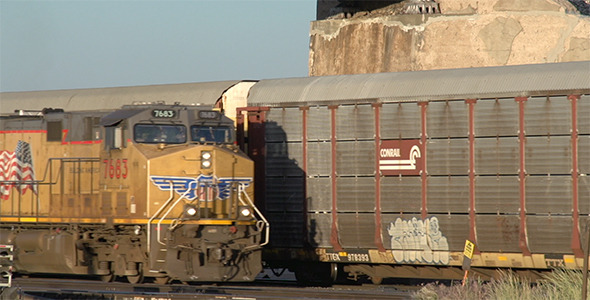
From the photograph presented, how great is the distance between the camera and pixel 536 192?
1719 centimetres

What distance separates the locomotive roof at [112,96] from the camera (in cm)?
2161

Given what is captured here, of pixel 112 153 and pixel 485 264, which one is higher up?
pixel 112 153

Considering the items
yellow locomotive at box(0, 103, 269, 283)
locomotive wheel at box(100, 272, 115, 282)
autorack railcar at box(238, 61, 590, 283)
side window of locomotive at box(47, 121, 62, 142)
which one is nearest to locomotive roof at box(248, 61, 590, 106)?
autorack railcar at box(238, 61, 590, 283)

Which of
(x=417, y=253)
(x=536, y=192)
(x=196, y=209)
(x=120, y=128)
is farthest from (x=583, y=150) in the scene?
(x=120, y=128)

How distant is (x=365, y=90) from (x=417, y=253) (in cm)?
347

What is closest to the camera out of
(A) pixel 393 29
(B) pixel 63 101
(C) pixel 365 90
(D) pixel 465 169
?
(D) pixel 465 169

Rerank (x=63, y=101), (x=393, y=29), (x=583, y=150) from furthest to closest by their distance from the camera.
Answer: (x=393, y=29)
(x=63, y=101)
(x=583, y=150)

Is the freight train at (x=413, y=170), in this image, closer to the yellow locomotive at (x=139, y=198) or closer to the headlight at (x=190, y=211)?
the yellow locomotive at (x=139, y=198)

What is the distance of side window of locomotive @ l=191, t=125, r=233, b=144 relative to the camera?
740 inches

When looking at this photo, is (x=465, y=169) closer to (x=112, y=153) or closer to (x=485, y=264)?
(x=485, y=264)

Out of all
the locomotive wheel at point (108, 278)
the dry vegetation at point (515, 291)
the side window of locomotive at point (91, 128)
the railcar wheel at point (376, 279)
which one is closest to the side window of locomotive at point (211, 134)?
the side window of locomotive at point (91, 128)

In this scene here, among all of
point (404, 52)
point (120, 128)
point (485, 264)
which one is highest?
point (404, 52)

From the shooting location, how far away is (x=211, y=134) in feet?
62.2

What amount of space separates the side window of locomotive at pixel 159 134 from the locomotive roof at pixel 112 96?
8.86ft
